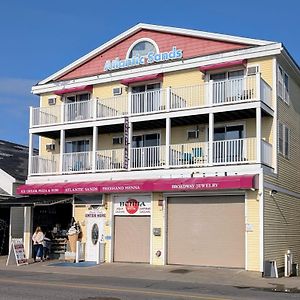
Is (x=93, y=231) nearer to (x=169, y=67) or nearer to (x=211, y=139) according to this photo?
(x=211, y=139)

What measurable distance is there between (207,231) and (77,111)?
918 centimetres

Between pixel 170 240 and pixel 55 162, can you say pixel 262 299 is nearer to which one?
pixel 170 240

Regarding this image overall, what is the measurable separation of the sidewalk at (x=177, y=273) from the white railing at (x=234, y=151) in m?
4.36

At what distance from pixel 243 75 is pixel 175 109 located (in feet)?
10.8

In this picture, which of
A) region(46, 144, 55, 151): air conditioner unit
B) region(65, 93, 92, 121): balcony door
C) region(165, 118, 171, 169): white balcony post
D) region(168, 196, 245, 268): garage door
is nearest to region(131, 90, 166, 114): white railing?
region(165, 118, 171, 169): white balcony post

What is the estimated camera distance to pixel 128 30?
2755 centimetres

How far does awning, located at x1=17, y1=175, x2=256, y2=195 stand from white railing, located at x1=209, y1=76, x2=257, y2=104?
339cm

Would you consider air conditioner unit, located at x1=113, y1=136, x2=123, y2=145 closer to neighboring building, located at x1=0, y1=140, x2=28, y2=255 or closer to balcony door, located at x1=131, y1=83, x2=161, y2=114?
balcony door, located at x1=131, y1=83, x2=161, y2=114

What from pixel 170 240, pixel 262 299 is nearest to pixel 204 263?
pixel 170 240

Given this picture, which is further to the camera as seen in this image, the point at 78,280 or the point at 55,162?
the point at 55,162

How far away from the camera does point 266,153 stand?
22.5 m

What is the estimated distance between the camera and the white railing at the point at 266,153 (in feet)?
72.2

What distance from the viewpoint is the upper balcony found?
22.7m

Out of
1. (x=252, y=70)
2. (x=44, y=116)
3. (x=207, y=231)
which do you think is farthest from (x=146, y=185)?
(x=44, y=116)
